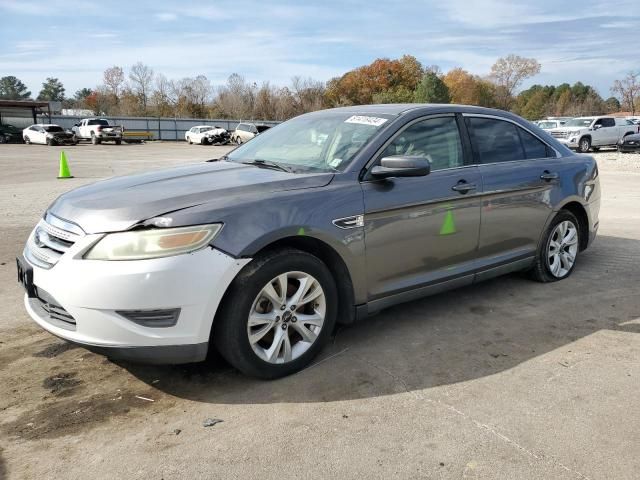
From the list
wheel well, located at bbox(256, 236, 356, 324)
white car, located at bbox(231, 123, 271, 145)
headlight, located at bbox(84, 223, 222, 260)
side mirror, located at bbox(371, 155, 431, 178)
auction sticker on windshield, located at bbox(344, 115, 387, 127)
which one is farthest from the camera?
white car, located at bbox(231, 123, 271, 145)

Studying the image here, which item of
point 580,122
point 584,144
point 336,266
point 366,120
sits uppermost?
point 580,122

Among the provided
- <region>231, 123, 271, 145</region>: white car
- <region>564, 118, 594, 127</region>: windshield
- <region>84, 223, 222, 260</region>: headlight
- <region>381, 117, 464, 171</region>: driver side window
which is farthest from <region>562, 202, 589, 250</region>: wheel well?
<region>231, 123, 271, 145</region>: white car

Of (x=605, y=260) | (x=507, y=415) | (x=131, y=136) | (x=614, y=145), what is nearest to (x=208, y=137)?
(x=131, y=136)

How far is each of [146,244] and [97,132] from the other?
39396 mm

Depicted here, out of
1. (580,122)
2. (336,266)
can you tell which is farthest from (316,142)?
(580,122)

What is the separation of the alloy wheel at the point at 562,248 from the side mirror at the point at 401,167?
218 cm

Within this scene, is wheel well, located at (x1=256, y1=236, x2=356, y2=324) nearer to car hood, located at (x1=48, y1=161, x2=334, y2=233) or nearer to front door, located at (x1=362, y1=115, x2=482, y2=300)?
front door, located at (x1=362, y1=115, x2=482, y2=300)

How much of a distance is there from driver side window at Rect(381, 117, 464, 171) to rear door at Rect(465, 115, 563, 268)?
217 millimetres

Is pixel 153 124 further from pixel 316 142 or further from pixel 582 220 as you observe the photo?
pixel 316 142

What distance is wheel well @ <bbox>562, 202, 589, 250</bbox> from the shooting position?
5.34m

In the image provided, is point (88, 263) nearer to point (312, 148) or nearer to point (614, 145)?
point (312, 148)

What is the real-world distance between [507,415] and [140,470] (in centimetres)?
190

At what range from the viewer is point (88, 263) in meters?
2.88

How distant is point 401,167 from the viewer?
138 inches
